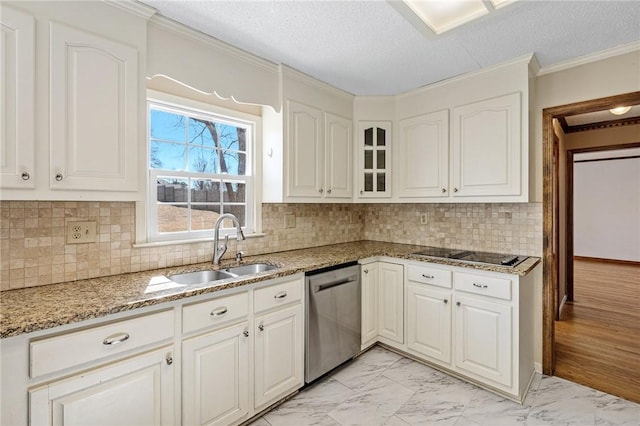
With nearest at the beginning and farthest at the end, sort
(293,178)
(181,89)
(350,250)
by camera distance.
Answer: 1. (181,89)
2. (293,178)
3. (350,250)

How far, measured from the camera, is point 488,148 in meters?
2.47

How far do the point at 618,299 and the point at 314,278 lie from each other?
4.52m

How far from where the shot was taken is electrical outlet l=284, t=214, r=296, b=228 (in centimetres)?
285

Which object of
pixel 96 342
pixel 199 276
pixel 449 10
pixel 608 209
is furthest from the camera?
pixel 608 209

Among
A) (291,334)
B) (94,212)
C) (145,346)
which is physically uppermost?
(94,212)

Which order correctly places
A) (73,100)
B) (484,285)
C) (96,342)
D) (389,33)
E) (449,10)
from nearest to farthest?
(96,342), (73,100), (449,10), (389,33), (484,285)

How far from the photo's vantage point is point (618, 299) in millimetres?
4227

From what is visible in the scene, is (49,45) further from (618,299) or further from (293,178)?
(618,299)

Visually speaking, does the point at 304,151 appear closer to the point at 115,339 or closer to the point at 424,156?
the point at 424,156

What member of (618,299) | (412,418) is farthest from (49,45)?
(618,299)

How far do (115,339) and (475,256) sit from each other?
245 centimetres

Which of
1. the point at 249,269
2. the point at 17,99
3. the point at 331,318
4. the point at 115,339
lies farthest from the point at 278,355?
the point at 17,99

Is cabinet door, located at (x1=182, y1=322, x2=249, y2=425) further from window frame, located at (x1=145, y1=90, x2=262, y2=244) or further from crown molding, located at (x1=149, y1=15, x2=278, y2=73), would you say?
crown molding, located at (x1=149, y1=15, x2=278, y2=73)

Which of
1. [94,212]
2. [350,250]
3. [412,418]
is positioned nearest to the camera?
[94,212]
